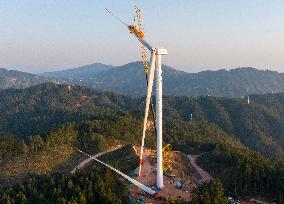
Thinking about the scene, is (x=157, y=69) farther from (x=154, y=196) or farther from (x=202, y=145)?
(x=202, y=145)

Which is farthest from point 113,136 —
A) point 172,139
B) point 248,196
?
point 248,196

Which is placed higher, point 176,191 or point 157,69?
point 157,69

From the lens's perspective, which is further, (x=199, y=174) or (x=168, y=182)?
(x=199, y=174)

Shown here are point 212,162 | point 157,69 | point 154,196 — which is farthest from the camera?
point 212,162

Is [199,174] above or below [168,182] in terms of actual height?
below

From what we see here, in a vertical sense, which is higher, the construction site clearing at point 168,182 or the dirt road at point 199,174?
the construction site clearing at point 168,182

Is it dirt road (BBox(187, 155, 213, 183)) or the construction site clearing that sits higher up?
the construction site clearing

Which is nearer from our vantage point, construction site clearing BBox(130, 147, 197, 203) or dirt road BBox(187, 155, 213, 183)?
construction site clearing BBox(130, 147, 197, 203)

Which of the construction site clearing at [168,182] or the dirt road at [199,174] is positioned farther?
the dirt road at [199,174]
